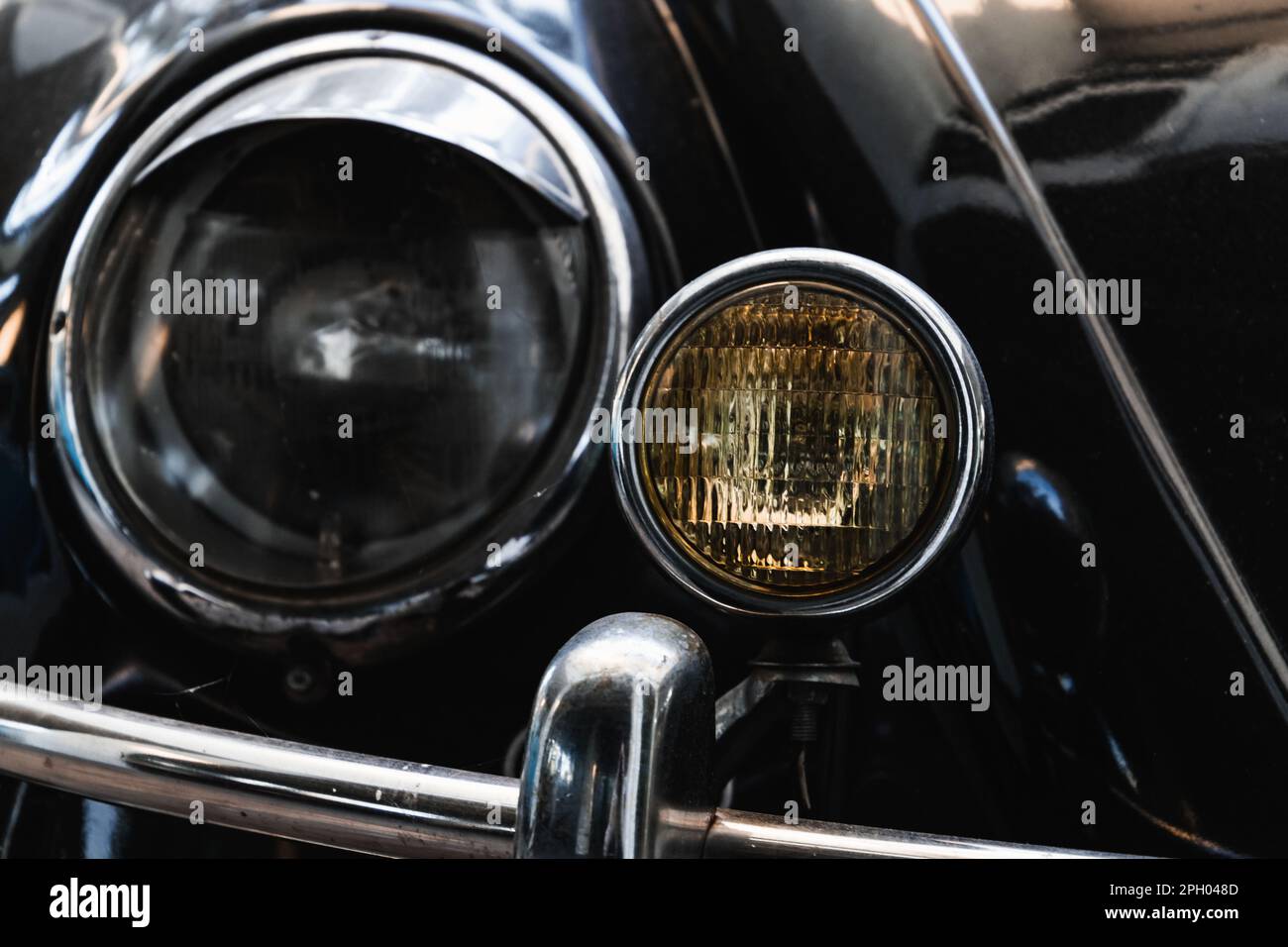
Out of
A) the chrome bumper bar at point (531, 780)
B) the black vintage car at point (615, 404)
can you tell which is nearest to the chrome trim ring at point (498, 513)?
the black vintage car at point (615, 404)

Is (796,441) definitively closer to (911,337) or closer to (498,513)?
(911,337)

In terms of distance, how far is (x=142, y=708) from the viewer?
104 cm

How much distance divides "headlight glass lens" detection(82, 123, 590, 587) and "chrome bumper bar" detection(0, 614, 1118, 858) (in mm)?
212

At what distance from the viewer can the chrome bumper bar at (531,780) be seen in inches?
25.4

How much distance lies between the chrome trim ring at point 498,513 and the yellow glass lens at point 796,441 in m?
0.24

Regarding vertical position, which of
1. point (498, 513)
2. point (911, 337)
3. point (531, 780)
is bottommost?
point (531, 780)

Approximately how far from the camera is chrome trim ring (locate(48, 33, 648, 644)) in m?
0.98

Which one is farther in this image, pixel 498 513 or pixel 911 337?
pixel 498 513

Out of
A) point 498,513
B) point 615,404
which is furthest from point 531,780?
point 498,513

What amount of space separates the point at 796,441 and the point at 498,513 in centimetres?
32

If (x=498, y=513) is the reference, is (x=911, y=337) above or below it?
above

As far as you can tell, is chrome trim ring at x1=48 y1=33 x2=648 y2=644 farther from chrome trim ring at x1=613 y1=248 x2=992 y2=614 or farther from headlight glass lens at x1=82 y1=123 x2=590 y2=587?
chrome trim ring at x1=613 y1=248 x2=992 y2=614

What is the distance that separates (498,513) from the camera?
0.98m

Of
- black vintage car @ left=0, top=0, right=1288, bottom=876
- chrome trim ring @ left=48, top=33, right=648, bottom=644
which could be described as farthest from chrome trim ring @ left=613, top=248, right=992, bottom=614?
chrome trim ring @ left=48, top=33, right=648, bottom=644
